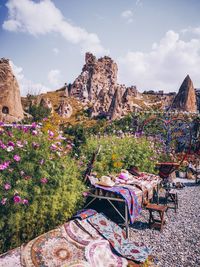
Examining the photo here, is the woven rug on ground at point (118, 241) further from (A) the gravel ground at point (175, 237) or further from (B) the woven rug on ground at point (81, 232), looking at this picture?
(A) the gravel ground at point (175, 237)

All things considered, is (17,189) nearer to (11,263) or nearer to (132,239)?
(11,263)

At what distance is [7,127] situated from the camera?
14.8 ft

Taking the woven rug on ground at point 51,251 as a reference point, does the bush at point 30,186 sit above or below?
above

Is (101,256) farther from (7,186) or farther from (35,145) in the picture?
(35,145)

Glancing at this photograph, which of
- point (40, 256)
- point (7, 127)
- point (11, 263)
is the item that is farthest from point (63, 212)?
point (7, 127)

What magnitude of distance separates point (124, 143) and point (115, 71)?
324ft

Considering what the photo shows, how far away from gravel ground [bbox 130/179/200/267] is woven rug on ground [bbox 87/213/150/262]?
0.33m

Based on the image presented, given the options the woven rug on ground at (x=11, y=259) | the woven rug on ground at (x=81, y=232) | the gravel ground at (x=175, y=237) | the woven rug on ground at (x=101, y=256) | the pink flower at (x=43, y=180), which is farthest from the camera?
the gravel ground at (x=175, y=237)

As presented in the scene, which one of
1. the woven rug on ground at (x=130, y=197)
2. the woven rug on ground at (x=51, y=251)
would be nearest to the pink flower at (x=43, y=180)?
the woven rug on ground at (x=51, y=251)

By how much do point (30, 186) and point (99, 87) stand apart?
93054 mm

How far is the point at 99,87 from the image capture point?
9481cm

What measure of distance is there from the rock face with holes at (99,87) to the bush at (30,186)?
193ft

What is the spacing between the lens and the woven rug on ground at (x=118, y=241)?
4.15 m

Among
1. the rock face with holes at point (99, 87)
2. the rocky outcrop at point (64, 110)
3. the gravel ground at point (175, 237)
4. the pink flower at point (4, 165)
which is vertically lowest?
the gravel ground at point (175, 237)
